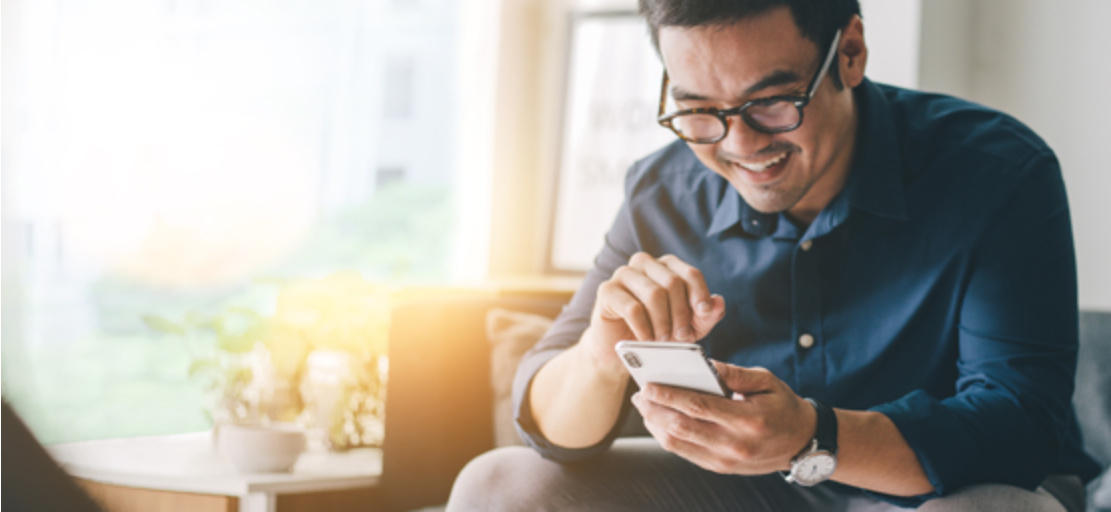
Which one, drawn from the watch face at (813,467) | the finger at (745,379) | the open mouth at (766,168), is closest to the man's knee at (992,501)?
the watch face at (813,467)

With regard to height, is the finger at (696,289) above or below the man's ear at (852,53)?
below

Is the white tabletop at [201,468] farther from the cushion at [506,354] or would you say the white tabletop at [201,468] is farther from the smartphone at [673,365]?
the smartphone at [673,365]

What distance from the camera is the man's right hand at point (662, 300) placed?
979 mm

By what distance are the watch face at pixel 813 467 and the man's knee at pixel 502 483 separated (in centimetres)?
39

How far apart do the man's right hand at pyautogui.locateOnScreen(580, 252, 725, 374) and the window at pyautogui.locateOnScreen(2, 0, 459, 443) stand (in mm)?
1408

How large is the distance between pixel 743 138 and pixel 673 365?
1.30 feet

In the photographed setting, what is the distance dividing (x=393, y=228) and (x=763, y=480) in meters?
2.25

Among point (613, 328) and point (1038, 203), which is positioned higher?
point (1038, 203)

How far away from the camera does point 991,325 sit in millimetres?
1066

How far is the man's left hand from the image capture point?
908 mm

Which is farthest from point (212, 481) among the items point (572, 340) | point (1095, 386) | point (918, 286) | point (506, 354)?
point (1095, 386)

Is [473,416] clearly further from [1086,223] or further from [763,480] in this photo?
[1086,223]

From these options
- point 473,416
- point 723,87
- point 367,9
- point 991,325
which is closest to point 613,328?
point 723,87

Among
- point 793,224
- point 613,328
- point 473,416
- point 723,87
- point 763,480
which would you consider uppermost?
point 723,87
